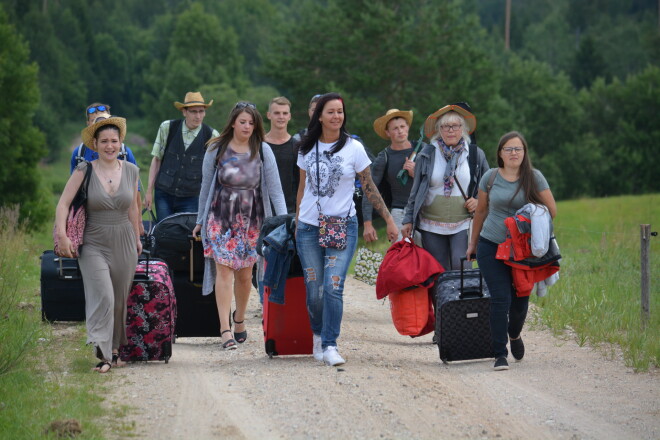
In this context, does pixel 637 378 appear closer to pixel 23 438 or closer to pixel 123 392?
pixel 123 392

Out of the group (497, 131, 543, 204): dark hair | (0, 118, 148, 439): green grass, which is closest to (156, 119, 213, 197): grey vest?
→ (0, 118, 148, 439): green grass

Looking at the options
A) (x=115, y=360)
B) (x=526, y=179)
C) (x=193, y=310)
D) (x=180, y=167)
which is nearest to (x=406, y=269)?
(x=526, y=179)

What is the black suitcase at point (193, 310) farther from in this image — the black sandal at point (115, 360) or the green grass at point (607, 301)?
the green grass at point (607, 301)

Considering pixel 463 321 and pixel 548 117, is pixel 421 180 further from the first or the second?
pixel 548 117

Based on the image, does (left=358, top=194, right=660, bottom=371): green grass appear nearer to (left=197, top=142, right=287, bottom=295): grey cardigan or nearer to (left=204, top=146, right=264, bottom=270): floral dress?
(left=197, top=142, right=287, bottom=295): grey cardigan

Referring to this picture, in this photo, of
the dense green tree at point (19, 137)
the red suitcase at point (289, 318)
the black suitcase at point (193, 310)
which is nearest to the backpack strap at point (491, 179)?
the red suitcase at point (289, 318)

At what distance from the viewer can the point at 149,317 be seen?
8.20m

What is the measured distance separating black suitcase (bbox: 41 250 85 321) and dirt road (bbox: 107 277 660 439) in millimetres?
1237

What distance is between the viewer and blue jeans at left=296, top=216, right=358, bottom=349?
7.95 m

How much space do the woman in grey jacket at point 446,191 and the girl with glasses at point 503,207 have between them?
930mm

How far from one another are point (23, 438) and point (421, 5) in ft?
150

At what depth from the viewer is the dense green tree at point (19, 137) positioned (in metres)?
31.1

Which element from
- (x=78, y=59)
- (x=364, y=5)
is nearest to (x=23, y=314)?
(x=364, y=5)

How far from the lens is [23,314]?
987 cm
